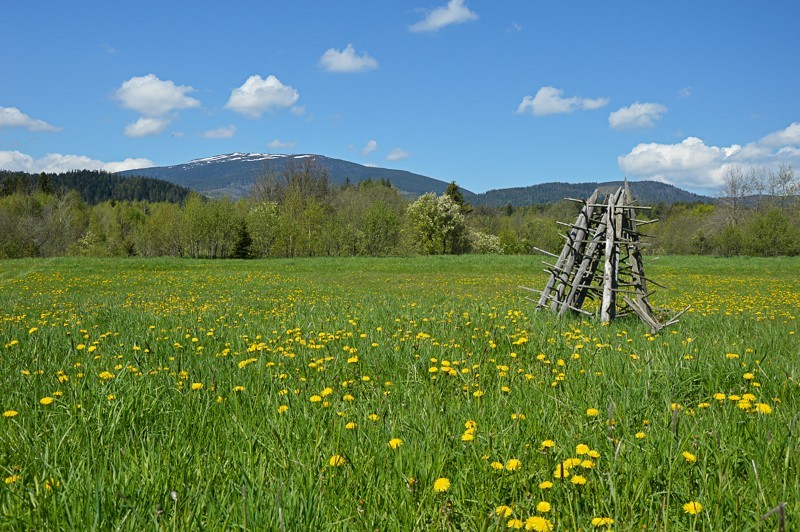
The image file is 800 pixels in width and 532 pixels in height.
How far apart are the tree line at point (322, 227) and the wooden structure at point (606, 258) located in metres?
45.4

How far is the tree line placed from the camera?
61875mm

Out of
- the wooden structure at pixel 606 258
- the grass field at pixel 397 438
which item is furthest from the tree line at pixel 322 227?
the grass field at pixel 397 438

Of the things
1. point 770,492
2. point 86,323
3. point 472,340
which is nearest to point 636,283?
point 472,340

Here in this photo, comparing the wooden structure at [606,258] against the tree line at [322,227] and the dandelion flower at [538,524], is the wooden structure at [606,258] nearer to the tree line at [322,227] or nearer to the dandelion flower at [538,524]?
the dandelion flower at [538,524]

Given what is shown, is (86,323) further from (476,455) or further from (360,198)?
(360,198)

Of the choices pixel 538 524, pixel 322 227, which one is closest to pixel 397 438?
pixel 538 524

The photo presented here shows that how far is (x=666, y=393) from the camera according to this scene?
3955 mm

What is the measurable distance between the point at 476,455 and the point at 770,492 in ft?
4.52

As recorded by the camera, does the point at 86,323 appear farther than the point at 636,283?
No

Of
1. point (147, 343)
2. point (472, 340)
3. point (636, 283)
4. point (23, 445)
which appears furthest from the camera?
point (636, 283)

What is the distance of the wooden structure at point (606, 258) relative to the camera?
857cm

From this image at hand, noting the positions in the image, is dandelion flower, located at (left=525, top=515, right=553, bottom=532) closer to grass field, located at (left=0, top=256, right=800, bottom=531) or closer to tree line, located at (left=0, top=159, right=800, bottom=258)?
grass field, located at (left=0, top=256, right=800, bottom=531)

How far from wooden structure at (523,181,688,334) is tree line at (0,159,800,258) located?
45448 millimetres

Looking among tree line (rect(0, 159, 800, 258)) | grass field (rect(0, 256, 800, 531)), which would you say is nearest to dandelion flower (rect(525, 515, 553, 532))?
grass field (rect(0, 256, 800, 531))
